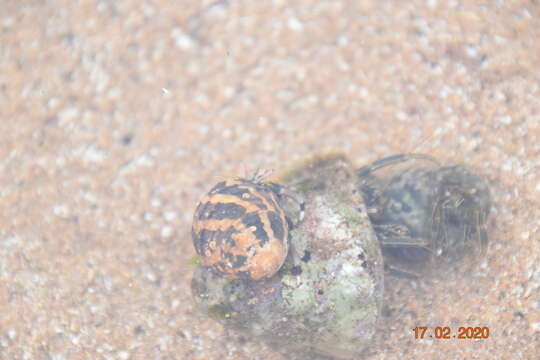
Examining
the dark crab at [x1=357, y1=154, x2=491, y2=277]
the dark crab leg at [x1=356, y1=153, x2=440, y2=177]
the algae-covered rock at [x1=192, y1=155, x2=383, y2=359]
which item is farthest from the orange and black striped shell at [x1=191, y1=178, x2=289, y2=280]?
the dark crab leg at [x1=356, y1=153, x2=440, y2=177]

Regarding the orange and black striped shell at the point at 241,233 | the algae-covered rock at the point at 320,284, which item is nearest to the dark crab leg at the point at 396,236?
the algae-covered rock at the point at 320,284

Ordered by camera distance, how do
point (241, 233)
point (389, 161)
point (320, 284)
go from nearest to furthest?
1. point (241, 233)
2. point (320, 284)
3. point (389, 161)

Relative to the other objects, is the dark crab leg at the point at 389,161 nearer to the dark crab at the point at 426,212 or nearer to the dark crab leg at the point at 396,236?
the dark crab at the point at 426,212

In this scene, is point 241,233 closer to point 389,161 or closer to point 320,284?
point 320,284

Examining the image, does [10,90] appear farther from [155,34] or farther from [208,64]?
[208,64]

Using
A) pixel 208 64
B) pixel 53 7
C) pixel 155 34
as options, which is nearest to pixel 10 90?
pixel 53 7

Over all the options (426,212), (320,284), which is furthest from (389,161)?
(320,284)

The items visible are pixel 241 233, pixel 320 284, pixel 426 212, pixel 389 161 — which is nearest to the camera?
pixel 241 233

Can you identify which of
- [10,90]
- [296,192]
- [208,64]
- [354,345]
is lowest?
[354,345]
